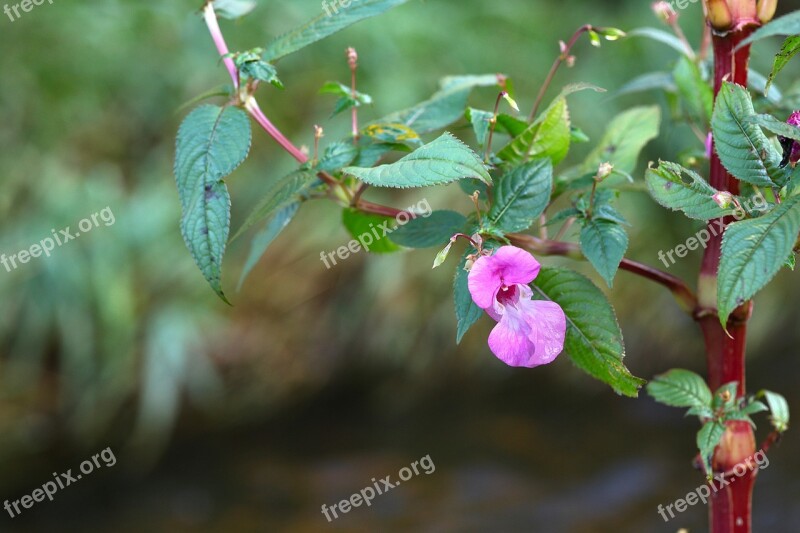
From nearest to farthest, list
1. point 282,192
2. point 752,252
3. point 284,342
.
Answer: point 752,252 → point 282,192 → point 284,342

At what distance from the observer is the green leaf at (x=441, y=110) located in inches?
19.2

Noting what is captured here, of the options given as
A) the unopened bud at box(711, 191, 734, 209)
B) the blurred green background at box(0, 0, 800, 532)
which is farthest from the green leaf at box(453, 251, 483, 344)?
the blurred green background at box(0, 0, 800, 532)

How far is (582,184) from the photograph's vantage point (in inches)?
18.2

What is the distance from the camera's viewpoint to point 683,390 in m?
0.44

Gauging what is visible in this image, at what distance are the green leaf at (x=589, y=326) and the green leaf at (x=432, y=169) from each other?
0.26 feet

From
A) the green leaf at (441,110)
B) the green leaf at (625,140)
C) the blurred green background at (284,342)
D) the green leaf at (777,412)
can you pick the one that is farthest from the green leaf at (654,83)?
the blurred green background at (284,342)

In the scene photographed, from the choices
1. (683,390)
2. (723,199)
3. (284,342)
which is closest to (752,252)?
(723,199)

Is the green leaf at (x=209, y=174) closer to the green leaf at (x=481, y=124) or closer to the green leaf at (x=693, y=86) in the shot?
the green leaf at (x=481, y=124)

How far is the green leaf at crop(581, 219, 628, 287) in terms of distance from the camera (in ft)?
1.26

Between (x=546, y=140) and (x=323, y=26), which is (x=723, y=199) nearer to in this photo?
(x=546, y=140)

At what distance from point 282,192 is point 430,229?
0.26 feet

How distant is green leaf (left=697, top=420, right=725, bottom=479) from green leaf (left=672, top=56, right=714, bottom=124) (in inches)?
7.8

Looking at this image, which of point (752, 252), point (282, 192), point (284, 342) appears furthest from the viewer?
point (284, 342)

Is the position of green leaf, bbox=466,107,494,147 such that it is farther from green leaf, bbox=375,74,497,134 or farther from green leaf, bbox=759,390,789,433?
green leaf, bbox=759,390,789,433
